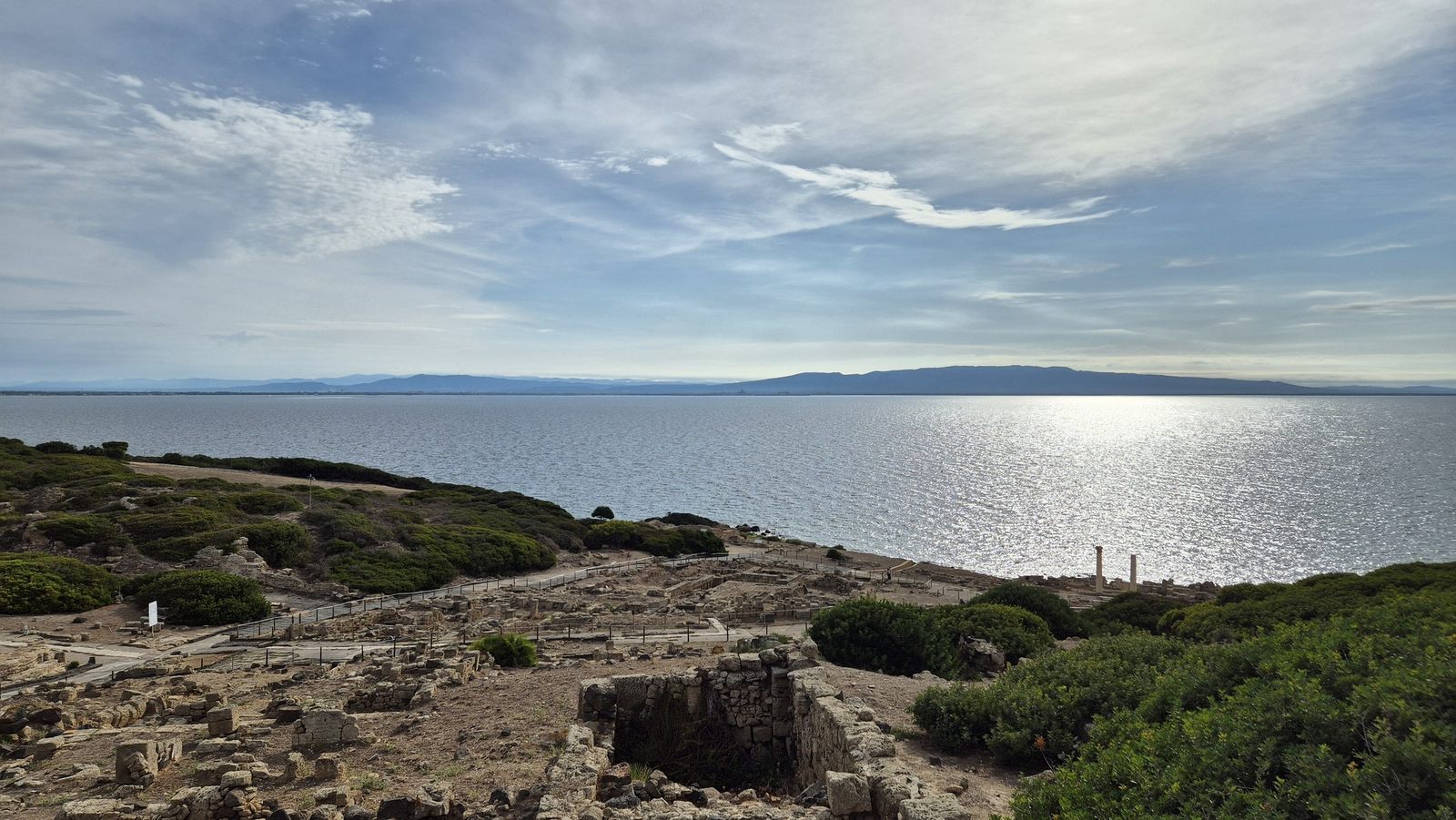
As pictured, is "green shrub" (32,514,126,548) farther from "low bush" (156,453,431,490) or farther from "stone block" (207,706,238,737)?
"low bush" (156,453,431,490)

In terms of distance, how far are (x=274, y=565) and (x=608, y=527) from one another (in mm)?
23102

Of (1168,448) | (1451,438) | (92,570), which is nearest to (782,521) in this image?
(92,570)

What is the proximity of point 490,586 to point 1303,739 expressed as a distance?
39957mm

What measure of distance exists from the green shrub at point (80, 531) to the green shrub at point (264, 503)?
800 cm

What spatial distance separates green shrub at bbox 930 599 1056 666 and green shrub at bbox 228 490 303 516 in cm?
4161

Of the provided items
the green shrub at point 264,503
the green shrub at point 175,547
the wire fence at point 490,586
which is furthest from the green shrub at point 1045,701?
the green shrub at point 264,503

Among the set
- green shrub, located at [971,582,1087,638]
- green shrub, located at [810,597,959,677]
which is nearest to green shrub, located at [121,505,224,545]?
green shrub, located at [810,597,959,677]

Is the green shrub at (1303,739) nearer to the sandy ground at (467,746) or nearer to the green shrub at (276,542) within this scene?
the sandy ground at (467,746)

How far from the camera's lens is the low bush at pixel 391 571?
3884 centimetres

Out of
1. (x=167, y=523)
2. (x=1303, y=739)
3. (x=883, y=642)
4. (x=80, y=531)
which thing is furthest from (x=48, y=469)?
(x=1303, y=739)

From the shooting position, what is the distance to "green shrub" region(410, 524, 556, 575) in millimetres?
45344

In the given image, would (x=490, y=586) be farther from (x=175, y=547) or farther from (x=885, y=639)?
(x=885, y=639)

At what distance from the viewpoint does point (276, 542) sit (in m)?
41.2

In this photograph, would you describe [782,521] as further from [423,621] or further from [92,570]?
[92,570]
